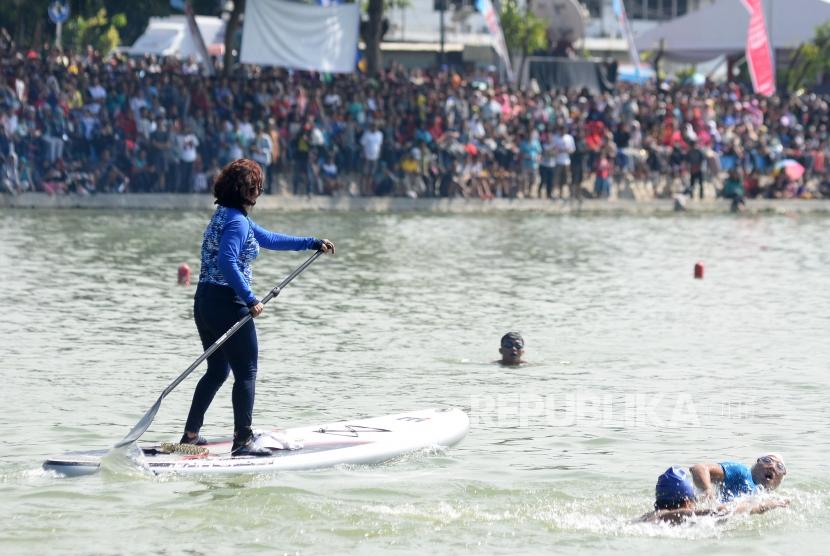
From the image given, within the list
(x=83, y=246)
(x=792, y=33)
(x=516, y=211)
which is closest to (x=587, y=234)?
(x=516, y=211)

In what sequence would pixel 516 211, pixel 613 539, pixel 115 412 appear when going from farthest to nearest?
pixel 516 211, pixel 115 412, pixel 613 539

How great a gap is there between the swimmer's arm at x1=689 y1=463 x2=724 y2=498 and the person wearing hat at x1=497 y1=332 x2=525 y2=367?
5.67m

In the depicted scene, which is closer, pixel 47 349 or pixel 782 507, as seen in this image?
pixel 782 507

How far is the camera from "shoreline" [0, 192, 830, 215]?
3152 centimetres

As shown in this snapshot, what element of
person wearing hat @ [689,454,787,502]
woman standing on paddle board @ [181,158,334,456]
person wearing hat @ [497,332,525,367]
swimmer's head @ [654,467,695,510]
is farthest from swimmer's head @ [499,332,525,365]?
swimmer's head @ [654,467,695,510]

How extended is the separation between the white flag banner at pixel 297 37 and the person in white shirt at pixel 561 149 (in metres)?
4.24

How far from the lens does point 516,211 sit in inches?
1339

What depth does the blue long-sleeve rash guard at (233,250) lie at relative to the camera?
10367 mm

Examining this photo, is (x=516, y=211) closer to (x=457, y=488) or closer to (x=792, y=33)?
(x=792, y=33)

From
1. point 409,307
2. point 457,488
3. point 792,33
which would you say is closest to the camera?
point 457,488

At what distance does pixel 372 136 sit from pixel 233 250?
22.4 metres

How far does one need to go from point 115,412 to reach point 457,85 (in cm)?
2259

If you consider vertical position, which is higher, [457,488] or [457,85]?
[457,85]

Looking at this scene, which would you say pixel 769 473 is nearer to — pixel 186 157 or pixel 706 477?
A: pixel 706 477
